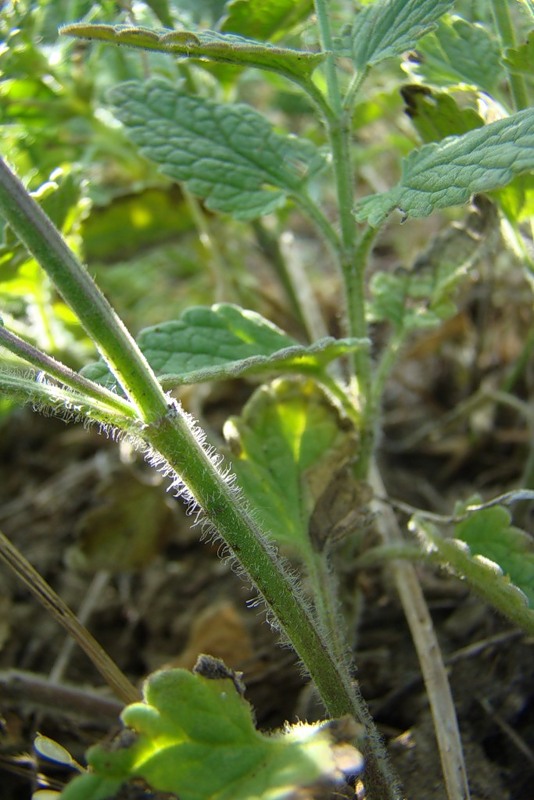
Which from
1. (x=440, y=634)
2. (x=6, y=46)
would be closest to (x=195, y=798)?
(x=440, y=634)

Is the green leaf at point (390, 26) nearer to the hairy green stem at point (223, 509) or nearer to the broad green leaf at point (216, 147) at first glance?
the broad green leaf at point (216, 147)

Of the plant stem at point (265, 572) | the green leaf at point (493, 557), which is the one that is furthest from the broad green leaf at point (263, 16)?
the green leaf at point (493, 557)

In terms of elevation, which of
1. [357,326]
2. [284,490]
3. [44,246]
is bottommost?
[284,490]

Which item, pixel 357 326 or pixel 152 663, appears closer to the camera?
pixel 357 326

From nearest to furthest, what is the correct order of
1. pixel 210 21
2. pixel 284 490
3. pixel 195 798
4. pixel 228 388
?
pixel 195 798 → pixel 284 490 → pixel 210 21 → pixel 228 388

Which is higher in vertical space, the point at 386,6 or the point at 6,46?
the point at 6,46

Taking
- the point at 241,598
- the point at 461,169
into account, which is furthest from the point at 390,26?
the point at 241,598

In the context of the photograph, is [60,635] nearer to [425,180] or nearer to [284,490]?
[284,490]
